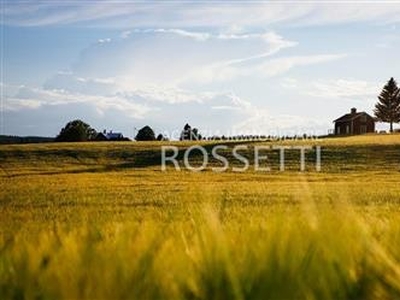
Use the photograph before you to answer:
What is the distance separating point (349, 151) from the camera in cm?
7262

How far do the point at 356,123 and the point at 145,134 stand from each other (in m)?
39.5

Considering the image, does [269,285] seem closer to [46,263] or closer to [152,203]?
[46,263]

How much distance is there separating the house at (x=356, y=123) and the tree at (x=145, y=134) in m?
35.4

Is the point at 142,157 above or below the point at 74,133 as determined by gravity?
below

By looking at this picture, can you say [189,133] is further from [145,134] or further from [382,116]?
[382,116]

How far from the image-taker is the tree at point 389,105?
413ft

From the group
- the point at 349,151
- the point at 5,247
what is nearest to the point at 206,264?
the point at 5,247

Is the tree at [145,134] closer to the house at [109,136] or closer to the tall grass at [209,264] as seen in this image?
the house at [109,136]

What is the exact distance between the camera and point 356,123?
13050 centimetres

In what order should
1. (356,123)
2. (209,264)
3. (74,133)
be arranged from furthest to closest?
(356,123), (74,133), (209,264)

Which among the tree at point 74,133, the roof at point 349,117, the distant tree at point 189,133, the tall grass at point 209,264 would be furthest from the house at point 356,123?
the tall grass at point 209,264

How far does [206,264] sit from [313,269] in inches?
9.5

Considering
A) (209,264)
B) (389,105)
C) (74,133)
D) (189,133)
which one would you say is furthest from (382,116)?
(209,264)

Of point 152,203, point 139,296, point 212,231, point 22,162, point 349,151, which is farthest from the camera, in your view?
point 349,151
